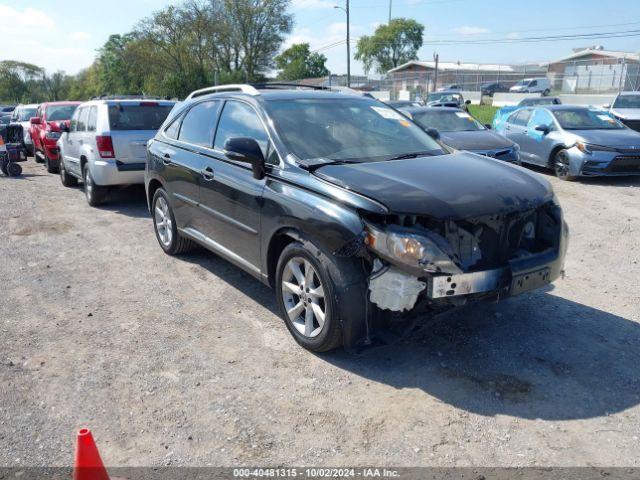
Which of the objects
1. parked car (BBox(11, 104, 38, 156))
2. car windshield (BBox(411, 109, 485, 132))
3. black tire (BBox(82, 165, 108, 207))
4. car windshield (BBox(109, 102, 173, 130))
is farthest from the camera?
parked car (BBox(11, 104, 38, 156))

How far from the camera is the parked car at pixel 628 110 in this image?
1505 cm

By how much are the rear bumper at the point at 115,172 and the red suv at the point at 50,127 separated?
183 inches

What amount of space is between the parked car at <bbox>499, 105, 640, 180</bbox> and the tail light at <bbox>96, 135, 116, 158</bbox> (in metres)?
8.32

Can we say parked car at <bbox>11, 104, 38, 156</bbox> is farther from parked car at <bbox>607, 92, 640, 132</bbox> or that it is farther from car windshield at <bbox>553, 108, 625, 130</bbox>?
parked car at <bbox>607, 92, 640, 132</bbox>

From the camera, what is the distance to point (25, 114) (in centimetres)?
1936

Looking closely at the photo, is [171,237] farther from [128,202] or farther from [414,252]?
[128,202]

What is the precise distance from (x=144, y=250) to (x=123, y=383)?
3.31m

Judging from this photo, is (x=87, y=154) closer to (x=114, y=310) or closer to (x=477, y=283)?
(x=114, y=310)

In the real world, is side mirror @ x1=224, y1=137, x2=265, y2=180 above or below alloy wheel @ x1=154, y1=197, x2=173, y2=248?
above

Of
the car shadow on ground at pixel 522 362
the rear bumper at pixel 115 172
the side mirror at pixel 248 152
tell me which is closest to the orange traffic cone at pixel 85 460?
the car shadow on ground at pixel 522 362

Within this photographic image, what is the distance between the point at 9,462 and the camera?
2.89 m

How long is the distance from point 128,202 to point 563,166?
835 centimetres

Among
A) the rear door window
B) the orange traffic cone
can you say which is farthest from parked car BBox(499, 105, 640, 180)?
the orange traffic cone

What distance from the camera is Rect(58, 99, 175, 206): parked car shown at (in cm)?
873
